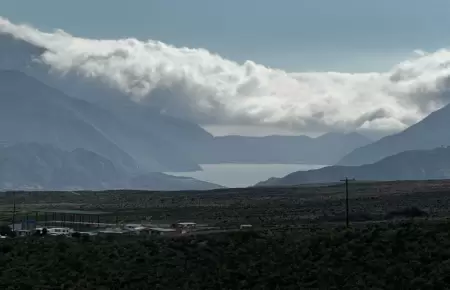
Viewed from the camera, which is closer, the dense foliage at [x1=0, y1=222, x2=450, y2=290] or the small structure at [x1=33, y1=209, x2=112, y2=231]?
the dense foliage at [x1=0, y1=222, x2=450, y2=290]

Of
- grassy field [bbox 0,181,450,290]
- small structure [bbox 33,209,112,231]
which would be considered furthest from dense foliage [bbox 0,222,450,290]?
small structure [bbox 33,209,112,231]

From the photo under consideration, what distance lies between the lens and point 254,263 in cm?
4741

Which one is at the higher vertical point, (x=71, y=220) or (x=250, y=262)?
(x=71, y=220)

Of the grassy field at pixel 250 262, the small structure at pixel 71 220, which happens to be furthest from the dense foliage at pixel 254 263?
the small structure at pixel 71 220

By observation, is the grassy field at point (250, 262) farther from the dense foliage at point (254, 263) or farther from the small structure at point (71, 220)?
the small structure at point (71, 220)

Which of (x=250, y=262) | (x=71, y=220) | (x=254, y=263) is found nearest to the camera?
(x=254, y=263)

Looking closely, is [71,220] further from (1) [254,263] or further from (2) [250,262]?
(1) [254,263]

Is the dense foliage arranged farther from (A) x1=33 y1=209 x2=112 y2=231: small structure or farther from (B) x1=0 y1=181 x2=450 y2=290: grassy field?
(A) x1=33 y1=209 x2=112 y2=231: small structure

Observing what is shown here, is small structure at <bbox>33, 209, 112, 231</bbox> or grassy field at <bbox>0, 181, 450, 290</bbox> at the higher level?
small structure at <bbox>33, 209, 112, 231</bbox>

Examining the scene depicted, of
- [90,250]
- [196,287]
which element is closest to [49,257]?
[90,250]

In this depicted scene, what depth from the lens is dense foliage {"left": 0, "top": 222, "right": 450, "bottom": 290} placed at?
42594 mm

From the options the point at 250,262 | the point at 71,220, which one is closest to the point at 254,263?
the point at 250,262

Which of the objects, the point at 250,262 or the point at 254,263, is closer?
the point at 254,263

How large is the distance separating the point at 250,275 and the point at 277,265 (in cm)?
196
